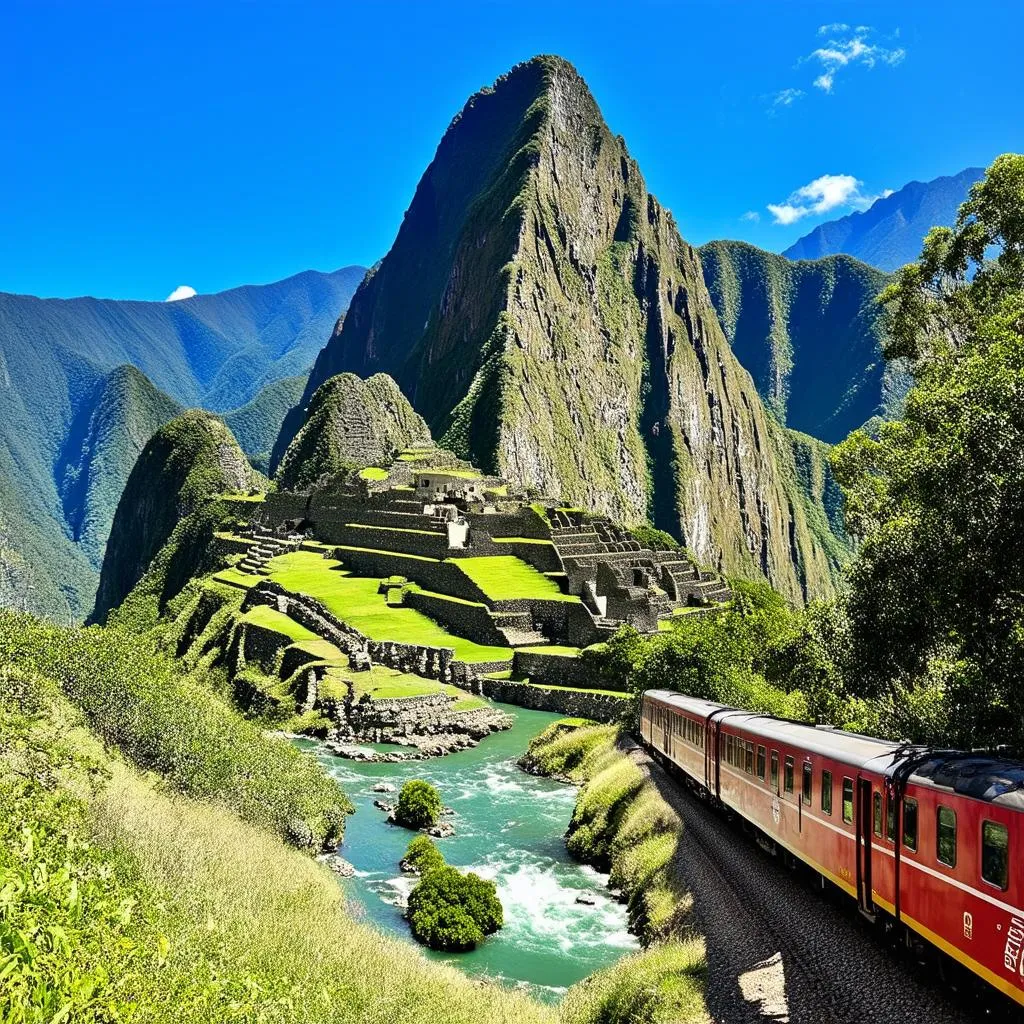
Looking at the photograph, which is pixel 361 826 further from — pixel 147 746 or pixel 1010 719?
pixel 1010 719

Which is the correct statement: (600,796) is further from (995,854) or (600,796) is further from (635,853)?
(995,854)

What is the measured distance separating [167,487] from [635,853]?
160 m

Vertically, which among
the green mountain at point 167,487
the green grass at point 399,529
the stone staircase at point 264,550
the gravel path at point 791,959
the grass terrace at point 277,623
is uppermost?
the green mountain at point 167,487

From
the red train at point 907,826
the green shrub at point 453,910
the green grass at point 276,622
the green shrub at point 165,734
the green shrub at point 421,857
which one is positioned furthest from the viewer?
the green grass at point 276,622

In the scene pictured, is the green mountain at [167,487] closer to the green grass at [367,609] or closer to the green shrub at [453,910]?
the green grass at [367,609]

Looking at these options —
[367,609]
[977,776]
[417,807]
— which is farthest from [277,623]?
[977,776]

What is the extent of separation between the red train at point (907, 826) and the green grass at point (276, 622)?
116 ft

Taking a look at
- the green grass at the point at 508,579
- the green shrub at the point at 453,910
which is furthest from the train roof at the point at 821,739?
the green grass at the point at 508,579

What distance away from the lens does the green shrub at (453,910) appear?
19.5 meters

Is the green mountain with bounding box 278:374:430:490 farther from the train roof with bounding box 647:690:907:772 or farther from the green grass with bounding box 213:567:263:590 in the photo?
the train roof with bounding box 647:690:907:772

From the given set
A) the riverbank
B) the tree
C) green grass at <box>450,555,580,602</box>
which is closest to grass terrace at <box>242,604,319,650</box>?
green grass at <box>450,555,580,602</box>

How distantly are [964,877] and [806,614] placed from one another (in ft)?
74.7

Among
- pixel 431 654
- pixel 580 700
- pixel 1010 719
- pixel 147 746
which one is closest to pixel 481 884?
pixel 147 746

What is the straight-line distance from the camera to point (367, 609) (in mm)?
56344
